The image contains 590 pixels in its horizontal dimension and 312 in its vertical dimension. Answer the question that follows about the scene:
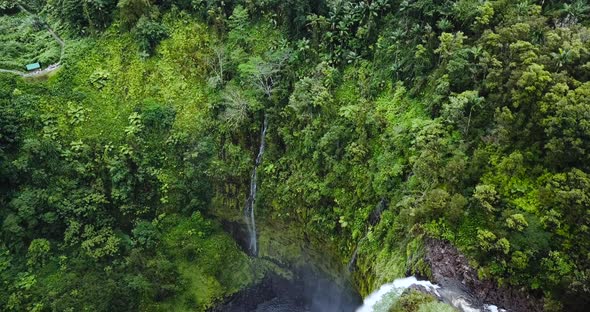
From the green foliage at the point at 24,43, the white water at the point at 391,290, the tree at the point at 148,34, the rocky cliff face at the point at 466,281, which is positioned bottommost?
the white water at the point at 391,290

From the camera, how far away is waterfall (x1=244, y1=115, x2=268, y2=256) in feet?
85.4

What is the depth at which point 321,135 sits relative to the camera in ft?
75.2

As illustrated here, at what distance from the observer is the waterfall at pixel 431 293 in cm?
1393

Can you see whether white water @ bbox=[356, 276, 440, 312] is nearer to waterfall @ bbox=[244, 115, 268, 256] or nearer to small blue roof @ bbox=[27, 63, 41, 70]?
waterfall @ bbox=[244, 115, 268, 256]

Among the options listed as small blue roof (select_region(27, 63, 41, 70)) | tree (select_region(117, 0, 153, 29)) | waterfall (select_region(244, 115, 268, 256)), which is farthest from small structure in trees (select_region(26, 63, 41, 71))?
waterfall (select_region(244, 115, 268, 256))

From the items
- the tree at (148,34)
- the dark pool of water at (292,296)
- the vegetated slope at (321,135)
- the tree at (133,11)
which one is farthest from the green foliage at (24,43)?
the dark pool of water at (292,296)

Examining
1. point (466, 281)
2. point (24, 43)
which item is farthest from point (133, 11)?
point (466, 281)

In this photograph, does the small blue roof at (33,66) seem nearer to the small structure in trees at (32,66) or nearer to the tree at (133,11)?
the small structure in trees at (32,66)

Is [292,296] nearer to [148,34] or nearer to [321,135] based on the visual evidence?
[321,135]

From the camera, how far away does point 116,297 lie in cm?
2248

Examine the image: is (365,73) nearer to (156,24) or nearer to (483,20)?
(483,20)

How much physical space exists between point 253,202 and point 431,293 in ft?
46.1

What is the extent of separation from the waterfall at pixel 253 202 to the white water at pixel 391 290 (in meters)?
11.5

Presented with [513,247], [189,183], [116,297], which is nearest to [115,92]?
[189,183]
